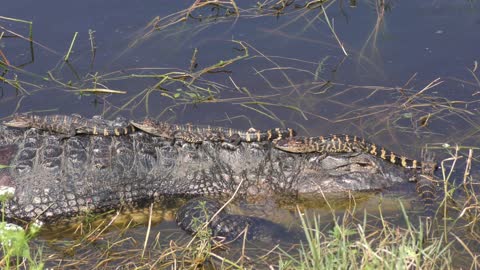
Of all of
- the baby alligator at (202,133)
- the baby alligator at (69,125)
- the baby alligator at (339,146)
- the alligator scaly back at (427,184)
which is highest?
the baby alligator at (69,125)

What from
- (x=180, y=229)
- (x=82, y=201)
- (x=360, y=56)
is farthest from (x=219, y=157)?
(x=360, y=56)

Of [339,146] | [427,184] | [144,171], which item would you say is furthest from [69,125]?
[427,184]

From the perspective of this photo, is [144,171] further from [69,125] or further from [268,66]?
[268,66]

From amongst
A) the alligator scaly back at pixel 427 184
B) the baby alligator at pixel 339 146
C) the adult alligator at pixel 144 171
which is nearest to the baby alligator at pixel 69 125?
the adult alligator at pixel 144 171

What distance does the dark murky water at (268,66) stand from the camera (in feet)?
28.3

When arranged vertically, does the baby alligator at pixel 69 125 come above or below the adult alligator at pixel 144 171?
above

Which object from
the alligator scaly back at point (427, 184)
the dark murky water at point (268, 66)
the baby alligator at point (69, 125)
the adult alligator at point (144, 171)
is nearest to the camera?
the alligator scaly back at point (427, 184)

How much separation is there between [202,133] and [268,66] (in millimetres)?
2114

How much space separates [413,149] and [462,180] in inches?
31.4

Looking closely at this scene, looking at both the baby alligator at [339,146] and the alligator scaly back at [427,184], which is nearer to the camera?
the alligator scaly back at [427,184]

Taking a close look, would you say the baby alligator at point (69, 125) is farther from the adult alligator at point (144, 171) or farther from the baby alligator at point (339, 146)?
the baby alligator at point (339, 146)

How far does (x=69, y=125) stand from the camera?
7.52 meters

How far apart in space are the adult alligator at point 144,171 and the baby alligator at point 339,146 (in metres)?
0.07

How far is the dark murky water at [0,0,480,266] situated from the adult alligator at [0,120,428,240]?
2.80ft
